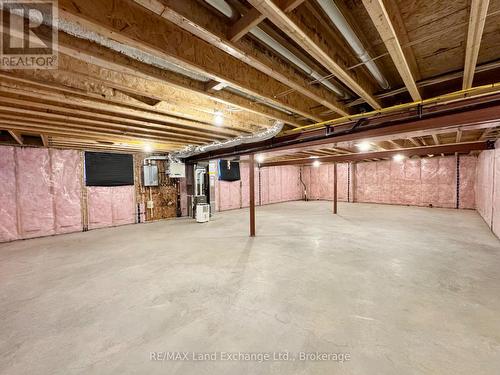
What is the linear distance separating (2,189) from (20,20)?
4770 millimetres

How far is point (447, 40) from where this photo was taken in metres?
1.51

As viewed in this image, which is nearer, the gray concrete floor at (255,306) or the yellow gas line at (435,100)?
the gray concrete floor at (255,306)

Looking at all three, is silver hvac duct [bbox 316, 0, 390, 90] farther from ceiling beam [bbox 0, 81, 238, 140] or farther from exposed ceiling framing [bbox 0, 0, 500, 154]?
ceiling beam [bbox 0, 81, 238, 140]

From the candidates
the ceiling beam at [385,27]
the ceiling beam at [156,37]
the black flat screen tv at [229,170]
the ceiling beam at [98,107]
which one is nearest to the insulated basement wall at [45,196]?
the ceiling beam at [98,107]

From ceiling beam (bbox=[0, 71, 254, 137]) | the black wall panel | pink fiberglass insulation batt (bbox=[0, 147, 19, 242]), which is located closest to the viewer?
ceiling beam (bbox=[0, 71, 254, 137])

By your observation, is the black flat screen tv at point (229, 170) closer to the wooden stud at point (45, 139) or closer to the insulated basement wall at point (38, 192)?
the insulated basement wall at point (38, 192)

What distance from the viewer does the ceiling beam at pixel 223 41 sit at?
113 cm

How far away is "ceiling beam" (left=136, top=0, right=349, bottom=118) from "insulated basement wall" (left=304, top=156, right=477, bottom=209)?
332 inches

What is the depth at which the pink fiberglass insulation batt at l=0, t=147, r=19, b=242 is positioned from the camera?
13.9 ft

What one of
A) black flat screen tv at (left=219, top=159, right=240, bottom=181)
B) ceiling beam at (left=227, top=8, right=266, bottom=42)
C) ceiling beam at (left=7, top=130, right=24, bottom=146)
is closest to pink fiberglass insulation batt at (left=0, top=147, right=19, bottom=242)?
ceiling beam at (left=7, top=130, right=24, bottom=146)

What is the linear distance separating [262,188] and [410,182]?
5938 mm

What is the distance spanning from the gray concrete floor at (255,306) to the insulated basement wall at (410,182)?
Answer: 5.18m

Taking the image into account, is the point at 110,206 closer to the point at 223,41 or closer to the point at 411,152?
the point at 223,41

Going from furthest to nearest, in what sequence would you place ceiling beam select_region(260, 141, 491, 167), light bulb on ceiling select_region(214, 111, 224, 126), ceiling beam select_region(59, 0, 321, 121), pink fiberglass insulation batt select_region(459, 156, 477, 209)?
pink fiberglass insulation batt select_region(459, 156, 477, 209) → ceiling beam select_region(260, 141, 491, 167) → light bulb on ceiling select_region(214, 111, 224, 126) → ceiling beam select_region(59, 0, 321, 121)
